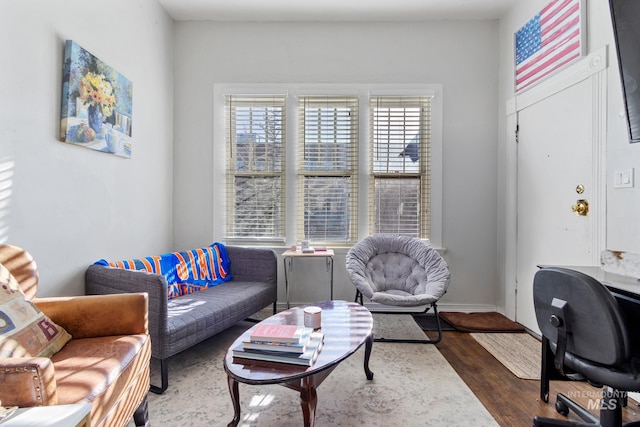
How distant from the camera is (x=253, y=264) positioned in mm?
2959

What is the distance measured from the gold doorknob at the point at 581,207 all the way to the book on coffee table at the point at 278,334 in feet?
7.26

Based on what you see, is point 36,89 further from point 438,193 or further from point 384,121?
point 438,193

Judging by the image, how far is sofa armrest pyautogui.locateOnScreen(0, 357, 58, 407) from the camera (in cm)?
90

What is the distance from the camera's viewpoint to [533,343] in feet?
8.30

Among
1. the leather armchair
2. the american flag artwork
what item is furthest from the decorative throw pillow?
the american flag artwork

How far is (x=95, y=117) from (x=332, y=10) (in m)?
2.44

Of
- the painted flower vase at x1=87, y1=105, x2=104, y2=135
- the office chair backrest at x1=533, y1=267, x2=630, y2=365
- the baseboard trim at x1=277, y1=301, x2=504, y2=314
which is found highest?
the painted flower vase at x1=87, y1=105, x2=104, y2=135

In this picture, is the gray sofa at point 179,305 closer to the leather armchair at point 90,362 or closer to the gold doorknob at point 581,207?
the leather armchair at point 90,362

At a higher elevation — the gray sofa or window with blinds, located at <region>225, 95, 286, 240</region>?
window with blinds, located at <region>225, 95, 286, 240</region>

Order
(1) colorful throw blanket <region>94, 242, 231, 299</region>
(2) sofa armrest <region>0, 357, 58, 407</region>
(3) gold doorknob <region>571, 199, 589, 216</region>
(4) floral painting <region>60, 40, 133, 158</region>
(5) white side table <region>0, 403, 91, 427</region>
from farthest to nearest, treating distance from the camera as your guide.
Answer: (1) colorful throw blanket <region>94, 242, 231, 299</region> → (3) gold doorknob <region>571, 199, 589, 216</region> → (4) floral painting <region>60, 40, 133, 158</region> → (2) sofa armrest <region>0, 357, 58, 407</region> → (5) white side table <region>0, 403, 91, 427</region>

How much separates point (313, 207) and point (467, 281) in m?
1.87

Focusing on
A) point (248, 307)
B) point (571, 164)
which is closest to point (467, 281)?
point (571, 164)

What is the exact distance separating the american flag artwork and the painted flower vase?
354 cm

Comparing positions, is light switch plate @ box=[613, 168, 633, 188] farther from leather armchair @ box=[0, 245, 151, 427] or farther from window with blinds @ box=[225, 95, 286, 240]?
leather armchair @ box=[0, 245, 151, 427]
